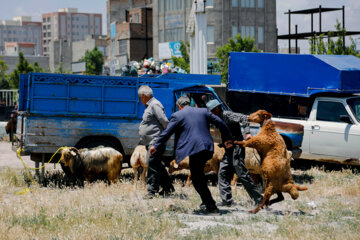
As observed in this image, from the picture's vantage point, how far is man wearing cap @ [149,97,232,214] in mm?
7875

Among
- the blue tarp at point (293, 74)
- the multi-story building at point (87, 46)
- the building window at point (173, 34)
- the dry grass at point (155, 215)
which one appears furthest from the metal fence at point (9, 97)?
the multi-story building at point (87, 46)

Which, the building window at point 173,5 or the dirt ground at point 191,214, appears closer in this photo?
the dirt ground at point 191,214

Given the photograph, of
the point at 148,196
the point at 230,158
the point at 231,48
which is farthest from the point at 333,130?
the point at 231,48

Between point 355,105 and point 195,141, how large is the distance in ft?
20.3

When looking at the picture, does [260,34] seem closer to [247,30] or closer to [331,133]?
[247,30]

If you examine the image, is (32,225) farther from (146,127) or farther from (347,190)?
(347,190)

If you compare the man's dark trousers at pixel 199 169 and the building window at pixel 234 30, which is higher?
the building window at pixel 234 30

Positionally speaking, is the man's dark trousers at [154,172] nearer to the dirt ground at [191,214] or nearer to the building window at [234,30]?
the dirt ground at [191,214]

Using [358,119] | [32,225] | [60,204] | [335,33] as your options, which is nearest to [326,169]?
[358,119]

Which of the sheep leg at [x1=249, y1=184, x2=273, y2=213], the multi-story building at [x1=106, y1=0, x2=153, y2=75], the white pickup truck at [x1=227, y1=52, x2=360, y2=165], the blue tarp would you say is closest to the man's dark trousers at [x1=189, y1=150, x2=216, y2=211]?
the sheep leg at [x1=249, y1=184, x2=273, y2=213]

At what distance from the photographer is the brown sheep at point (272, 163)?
26.8 feet

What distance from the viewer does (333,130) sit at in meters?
12.6

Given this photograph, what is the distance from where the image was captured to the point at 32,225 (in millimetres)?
7387

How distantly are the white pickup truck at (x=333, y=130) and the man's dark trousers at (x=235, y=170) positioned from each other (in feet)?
13.9
